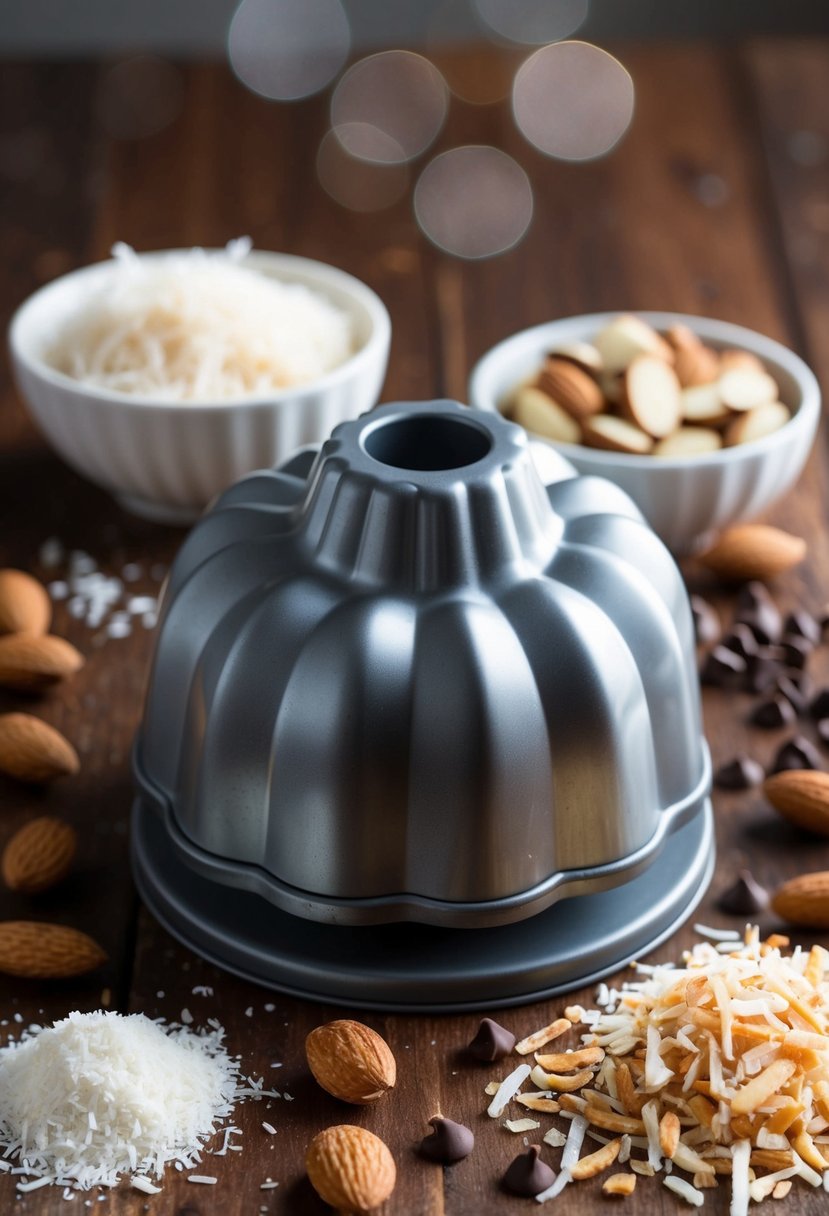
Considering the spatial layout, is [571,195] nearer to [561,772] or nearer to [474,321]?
[474,321]

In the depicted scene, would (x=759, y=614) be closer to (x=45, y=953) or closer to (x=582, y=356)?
(x=582, y=356)

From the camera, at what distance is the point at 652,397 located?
141 centimetres

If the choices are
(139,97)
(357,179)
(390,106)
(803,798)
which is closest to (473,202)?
(357,179)

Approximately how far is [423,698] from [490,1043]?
204mm

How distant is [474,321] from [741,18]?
1.57m

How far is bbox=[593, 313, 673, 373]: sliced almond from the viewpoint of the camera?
147 centimetres

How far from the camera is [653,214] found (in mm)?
2020

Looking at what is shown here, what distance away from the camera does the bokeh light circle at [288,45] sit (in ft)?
7.55

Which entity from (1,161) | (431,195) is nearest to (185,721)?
(431,195)

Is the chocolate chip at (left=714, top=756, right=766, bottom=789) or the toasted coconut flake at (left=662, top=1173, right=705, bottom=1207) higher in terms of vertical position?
the chocolate chip at (left=714, top=756, right=766, bottom=789)

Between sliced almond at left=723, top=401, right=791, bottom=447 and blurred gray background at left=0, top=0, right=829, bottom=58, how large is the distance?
177 centimetres

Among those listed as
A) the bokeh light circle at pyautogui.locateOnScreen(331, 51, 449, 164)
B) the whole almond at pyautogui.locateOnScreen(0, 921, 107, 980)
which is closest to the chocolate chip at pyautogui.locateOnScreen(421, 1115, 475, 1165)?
the whole almond at pyautogui.locateOnScreen(0, 921, 107, 980)

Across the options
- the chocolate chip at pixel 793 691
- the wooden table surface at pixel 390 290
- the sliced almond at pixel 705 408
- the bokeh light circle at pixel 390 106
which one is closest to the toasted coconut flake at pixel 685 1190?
the wooden table surface at pixel 390 290

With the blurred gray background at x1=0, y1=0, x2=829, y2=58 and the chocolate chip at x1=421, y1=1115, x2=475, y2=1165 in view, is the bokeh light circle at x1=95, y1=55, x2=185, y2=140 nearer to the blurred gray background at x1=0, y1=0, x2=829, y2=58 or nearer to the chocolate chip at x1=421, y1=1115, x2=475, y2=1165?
the blurred gray background at x1=0, y1=0, x2=829, y2=58
